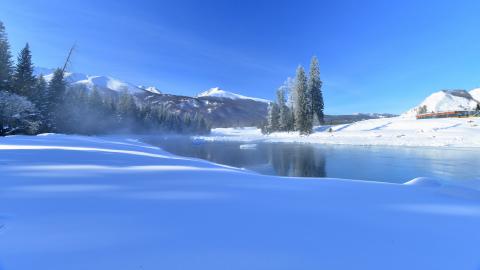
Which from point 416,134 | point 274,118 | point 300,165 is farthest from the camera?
point 274,118

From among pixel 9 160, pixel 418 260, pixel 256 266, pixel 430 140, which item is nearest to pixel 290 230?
pixel 256 266

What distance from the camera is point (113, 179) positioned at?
5.15 m

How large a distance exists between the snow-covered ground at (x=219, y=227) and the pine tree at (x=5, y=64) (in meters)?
25.7

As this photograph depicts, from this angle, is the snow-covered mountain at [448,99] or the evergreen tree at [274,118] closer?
the evergreen tree at [274,118]

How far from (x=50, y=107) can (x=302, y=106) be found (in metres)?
43.2

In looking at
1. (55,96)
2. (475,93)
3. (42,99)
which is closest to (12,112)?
(42,99)

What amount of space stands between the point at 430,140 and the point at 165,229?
38787 millimetres

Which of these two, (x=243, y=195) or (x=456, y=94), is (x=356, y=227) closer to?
(x=243, y=195)

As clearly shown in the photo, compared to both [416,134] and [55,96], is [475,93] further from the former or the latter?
[55,96]

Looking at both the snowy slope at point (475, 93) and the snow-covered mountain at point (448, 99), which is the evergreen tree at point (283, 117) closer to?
the snow-covered mountain at point (448, 99)

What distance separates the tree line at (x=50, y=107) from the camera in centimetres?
2234

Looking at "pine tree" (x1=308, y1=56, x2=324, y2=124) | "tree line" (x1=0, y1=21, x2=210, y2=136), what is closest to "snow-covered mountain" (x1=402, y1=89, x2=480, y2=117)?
"pine tree" (x1=308, y1=56, x2=324, y2=124)

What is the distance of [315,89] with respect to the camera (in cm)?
5578

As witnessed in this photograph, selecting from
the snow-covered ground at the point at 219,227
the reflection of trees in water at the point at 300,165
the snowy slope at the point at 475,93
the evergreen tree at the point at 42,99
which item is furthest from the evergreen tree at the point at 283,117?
the snowy slope at the point at 475,93
